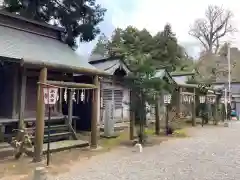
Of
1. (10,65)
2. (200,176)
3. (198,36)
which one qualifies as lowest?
(200,176)

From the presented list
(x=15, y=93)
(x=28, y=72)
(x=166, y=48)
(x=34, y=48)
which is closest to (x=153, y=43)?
(x=166, y=48)

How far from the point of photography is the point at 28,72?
9.61 metres

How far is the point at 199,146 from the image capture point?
996cm

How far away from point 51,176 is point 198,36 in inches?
1811

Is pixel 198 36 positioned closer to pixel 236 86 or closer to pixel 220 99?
pixel 236 86

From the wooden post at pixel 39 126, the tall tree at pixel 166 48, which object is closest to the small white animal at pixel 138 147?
the wooden post at pixel 39 126

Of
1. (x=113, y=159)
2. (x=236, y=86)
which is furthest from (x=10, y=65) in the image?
(x=236, y=86)

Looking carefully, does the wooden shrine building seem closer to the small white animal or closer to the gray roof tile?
the gray roof tile

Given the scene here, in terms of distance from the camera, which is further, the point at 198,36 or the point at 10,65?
the point at 198,36

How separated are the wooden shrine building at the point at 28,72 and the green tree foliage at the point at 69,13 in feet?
13.9

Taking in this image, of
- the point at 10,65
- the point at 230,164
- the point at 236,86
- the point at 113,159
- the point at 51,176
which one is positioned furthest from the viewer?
the point at 236,86

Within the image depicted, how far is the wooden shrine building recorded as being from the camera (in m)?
7.92

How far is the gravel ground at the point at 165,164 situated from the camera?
602 cm

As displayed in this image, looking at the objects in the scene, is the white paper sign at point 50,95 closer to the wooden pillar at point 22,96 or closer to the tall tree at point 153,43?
the wooden pillar at point 22,96
